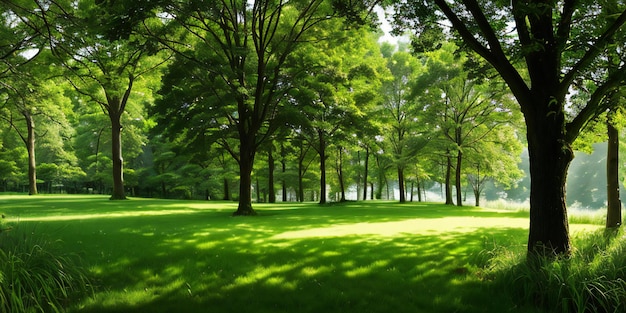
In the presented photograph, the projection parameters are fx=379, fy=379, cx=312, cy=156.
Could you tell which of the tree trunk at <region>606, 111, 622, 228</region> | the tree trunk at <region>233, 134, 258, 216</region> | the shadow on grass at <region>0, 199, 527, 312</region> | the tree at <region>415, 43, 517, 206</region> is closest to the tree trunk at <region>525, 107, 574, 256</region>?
the shadow on grass at <region>0, 199, 527, 312</region>

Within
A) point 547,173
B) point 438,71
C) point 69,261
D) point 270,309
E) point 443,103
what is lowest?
point 270,309

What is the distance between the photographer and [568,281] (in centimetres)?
521

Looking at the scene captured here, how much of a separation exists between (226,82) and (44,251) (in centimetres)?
1091

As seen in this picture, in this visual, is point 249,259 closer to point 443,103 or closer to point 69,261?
point 69,261

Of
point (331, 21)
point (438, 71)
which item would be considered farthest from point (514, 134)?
point (331, 21)

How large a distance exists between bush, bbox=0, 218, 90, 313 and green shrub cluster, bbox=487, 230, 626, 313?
6399mm

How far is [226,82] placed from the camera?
15734mm

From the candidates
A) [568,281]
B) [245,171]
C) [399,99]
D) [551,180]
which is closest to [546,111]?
[551,180]

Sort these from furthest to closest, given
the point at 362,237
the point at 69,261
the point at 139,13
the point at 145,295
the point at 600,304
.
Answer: the point at 362,237
the point at 139,13
the point at 69,261
the point at 145,295
the point at 600,304

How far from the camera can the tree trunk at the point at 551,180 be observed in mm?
6441

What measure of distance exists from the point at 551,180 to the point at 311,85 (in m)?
14.8

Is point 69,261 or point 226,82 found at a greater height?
point 226,82

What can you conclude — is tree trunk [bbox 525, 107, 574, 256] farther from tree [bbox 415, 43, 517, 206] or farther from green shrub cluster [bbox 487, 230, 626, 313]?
tree [bbox 415, 43, 517, 206]

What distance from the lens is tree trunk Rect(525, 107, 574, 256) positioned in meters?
6.44
